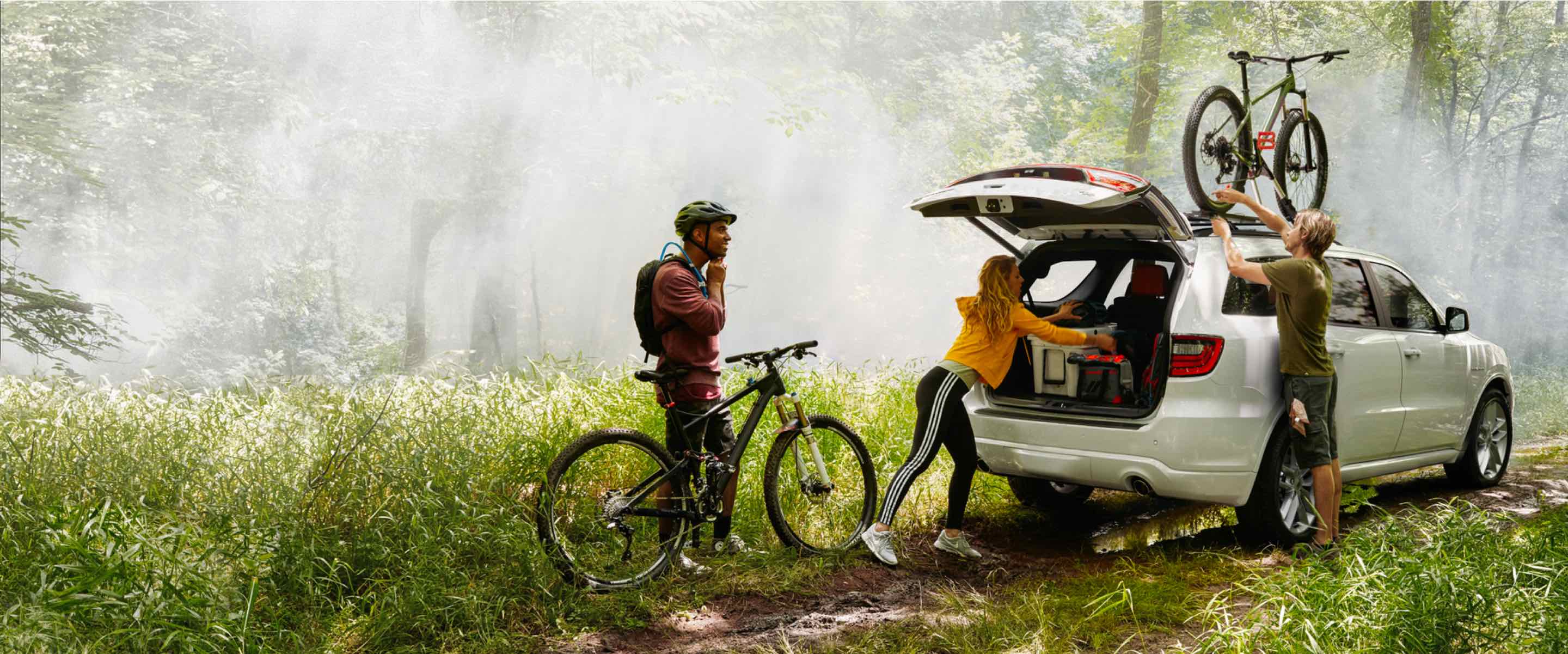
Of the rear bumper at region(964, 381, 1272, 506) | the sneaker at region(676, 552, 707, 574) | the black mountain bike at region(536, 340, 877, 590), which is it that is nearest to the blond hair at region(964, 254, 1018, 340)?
the rear bumper at region(964, 381, 1272, 506)

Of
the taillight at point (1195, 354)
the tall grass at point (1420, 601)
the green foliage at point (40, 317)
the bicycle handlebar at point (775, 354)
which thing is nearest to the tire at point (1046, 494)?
the taillight at point (1195, 354)

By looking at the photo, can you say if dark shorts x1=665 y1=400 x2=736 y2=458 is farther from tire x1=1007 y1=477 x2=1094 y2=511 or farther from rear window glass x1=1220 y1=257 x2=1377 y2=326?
rear window glass x1=1220 y1=257 x2=1377 y2=326

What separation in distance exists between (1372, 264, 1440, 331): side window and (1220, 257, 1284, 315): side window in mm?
1190

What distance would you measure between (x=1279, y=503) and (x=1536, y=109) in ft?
56.7

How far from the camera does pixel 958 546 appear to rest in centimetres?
532

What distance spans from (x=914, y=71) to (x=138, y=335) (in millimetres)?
15387

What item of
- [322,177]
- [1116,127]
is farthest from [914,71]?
[322,177]

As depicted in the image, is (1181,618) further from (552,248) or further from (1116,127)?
(1116,127)

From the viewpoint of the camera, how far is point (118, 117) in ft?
50.7

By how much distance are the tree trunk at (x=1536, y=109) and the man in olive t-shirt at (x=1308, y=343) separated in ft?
54.8

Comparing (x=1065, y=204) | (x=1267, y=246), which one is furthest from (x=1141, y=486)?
(x=1267, y=246)

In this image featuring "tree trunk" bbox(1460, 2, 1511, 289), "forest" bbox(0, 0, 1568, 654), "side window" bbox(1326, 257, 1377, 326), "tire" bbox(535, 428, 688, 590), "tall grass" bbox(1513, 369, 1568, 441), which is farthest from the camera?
"tree trunk" bbox(1460, 2, 1511, 289)

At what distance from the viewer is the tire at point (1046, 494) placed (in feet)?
20.7

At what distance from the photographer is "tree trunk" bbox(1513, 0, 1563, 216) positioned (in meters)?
17.6
